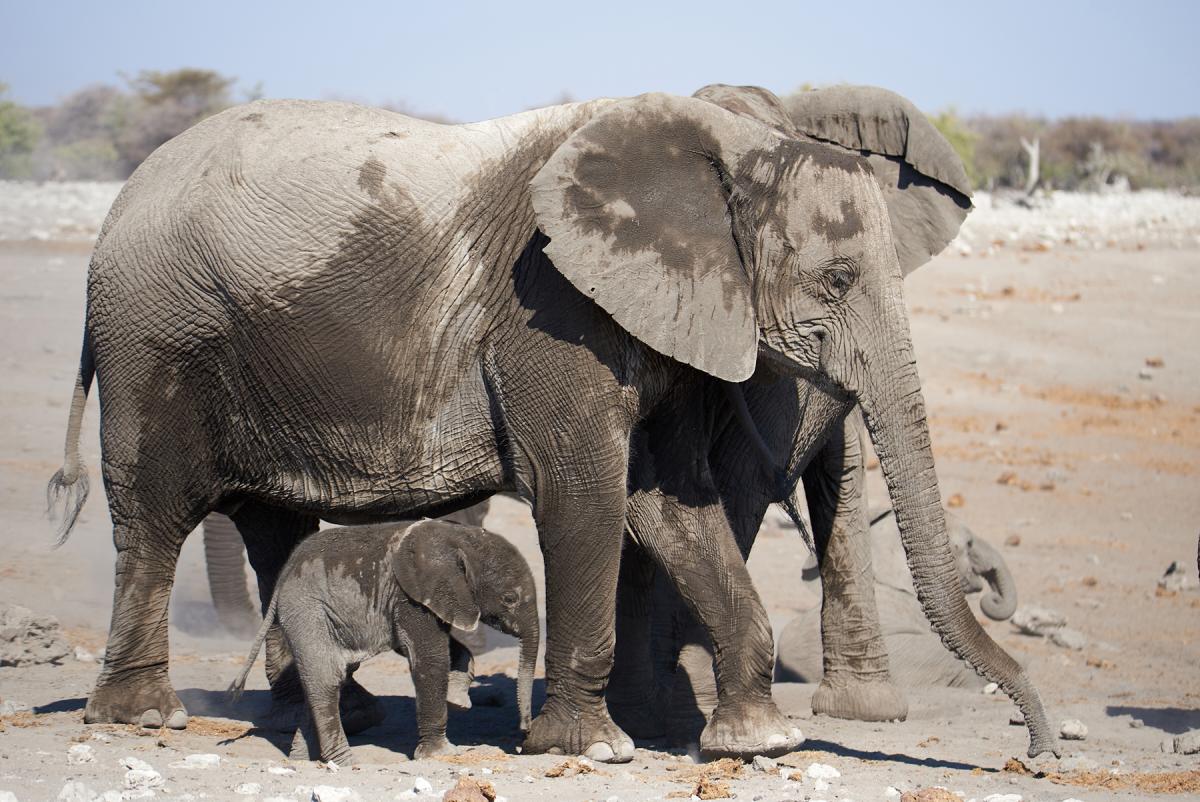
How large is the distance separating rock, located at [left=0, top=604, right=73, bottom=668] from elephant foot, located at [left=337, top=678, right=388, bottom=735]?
1.80 meters

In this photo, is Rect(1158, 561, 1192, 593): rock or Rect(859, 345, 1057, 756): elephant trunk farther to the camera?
Rect(1158, 561, 1192, 593): rock

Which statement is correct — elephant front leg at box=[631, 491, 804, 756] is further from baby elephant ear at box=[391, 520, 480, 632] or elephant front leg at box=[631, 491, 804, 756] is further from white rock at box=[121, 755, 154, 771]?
white rock at box=[121, 755, 154, 771]

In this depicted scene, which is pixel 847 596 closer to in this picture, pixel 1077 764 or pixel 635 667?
pixel 635 667

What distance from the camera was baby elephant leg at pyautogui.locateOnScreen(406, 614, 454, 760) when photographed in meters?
5.73

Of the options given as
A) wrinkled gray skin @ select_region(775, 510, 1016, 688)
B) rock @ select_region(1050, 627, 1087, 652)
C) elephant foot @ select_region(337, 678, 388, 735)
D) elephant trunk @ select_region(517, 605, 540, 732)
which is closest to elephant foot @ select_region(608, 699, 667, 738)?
elephant trunk @ select_region(517, 605, 540, 732)

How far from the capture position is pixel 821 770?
5.68 metres

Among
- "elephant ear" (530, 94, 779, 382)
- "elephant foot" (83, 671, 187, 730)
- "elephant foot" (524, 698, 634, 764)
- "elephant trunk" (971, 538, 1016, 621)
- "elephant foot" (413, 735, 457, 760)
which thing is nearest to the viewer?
"elephant ear" (530, 94, 779, 382)

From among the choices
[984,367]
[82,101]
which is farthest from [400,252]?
[82,101]

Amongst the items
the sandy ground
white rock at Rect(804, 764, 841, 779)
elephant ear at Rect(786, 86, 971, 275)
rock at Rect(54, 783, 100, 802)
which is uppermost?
elephant ear at Rect(786, 86, 971, 275)

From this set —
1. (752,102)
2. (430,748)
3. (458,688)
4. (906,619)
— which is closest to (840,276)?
(752,102)

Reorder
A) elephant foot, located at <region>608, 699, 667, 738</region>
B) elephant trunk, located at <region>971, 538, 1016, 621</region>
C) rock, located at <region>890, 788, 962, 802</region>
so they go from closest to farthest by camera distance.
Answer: rock, located at <region>890, 788, 962, 802</region>
elephant foot, located at <region>608, 699, 667, 738</region>
elephant trunk, located at <region>971, 538, 1016, 621</region>

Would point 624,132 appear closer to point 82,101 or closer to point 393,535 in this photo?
point 393,535

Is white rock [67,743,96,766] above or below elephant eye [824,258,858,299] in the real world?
below

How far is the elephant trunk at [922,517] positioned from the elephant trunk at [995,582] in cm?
321
